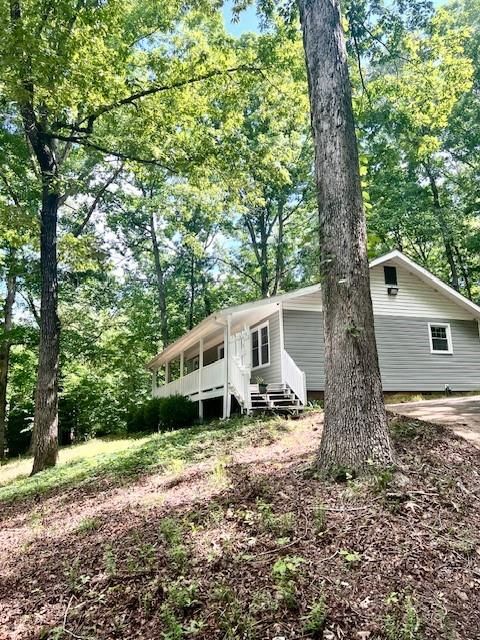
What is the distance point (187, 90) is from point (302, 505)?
9.89 metres

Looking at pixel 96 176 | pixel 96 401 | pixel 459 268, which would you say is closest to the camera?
pixel 96 176

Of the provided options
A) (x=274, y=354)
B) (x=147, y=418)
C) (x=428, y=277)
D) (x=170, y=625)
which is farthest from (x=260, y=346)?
(x=170, y=625)

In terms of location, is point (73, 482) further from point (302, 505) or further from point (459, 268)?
point (459, 268)

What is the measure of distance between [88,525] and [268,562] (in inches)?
87.7

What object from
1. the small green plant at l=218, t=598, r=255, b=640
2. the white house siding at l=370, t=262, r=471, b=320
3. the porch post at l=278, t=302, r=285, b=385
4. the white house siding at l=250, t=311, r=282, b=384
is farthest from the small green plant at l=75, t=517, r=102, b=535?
the white house siding at l=370, t=262, r=471, b=320

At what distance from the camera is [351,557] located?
2.98 meters

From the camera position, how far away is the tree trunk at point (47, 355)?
30.7 ft

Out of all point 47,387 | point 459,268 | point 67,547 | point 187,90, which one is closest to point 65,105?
point 187,90

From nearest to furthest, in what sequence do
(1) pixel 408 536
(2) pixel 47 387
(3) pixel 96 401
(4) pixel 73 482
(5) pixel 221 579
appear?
(5) pixel 221 579, (1) pixel 408 536, (4) pixel 73 482, (2) pixel 47 387, (3) pixel 96 401

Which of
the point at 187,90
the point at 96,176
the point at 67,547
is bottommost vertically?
the point at 67,547

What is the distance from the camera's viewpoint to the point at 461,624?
2428mm

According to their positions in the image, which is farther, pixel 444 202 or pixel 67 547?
pixel 444 202

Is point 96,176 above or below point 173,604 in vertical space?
above

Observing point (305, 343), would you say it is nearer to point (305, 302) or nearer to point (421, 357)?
point (305, 302)
